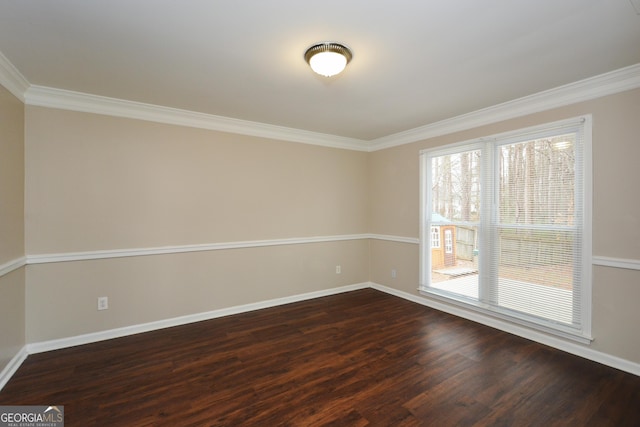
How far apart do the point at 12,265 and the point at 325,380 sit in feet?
9.14

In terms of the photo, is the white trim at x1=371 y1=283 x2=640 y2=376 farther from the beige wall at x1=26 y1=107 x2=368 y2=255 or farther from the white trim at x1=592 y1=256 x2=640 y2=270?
the beige wall at x1=26 y1=107 x2=368 y2=255

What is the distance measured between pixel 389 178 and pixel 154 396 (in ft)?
13.1

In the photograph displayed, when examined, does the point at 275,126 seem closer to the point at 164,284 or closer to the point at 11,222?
the point at 164,284

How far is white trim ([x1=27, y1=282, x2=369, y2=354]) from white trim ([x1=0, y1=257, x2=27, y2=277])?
0.81 metres

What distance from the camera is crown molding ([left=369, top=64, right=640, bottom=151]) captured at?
2416 millimetres

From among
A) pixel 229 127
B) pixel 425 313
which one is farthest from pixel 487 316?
pixel 229 127

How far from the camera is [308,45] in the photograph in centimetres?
203

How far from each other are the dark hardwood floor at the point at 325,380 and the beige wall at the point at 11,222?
320 mm

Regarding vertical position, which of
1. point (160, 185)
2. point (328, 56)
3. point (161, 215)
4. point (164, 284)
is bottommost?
point (164, 284)

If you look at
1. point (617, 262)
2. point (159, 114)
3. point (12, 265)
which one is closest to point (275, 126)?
point (159, 114)

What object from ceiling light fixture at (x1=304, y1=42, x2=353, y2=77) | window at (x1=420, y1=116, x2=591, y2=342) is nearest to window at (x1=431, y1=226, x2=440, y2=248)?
window at (x1=420, y1=116, x2=591, y2=342)

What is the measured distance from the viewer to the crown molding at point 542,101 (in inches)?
95.1

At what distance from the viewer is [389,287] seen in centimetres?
468

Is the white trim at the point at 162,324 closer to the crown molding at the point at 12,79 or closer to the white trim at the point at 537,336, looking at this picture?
the white trim at the point at 537,336
